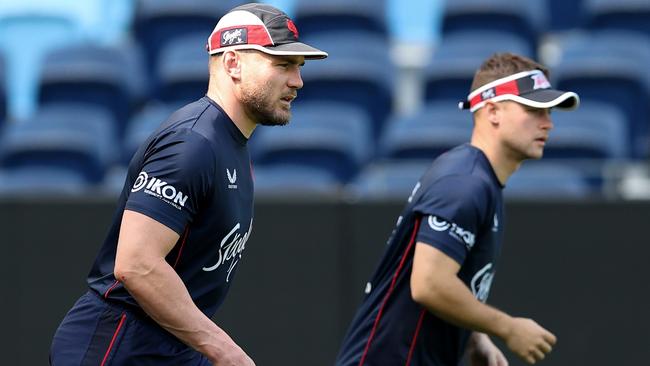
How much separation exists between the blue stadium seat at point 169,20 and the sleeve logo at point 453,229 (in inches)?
253

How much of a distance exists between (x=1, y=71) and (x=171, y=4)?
161cm

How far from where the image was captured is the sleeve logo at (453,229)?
4.16 metres

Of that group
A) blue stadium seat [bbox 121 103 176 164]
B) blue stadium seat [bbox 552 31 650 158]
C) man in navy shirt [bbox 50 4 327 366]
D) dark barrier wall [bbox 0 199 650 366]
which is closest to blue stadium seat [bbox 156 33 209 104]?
blue stadium seat [bbox 121 103 176 164]

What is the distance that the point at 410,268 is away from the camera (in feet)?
14.3

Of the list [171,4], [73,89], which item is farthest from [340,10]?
[73,89]

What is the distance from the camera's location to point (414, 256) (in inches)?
168

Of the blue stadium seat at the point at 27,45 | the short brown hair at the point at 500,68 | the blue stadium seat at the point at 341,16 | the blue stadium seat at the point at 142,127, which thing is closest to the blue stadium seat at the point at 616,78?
the blue stadium seat at the point at 341,16

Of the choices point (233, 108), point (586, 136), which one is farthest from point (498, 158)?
point (586, 136)

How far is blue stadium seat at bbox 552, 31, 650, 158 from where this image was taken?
8.81m

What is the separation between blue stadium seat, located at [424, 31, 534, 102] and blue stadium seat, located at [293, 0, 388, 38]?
Answer: 0.87m

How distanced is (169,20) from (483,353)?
21.0 feet

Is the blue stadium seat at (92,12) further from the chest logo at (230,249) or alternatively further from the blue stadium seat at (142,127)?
the chest logo at (230,249)

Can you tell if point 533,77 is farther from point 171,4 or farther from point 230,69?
point 171,4

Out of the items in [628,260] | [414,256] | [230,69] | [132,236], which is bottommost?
[628,260]
